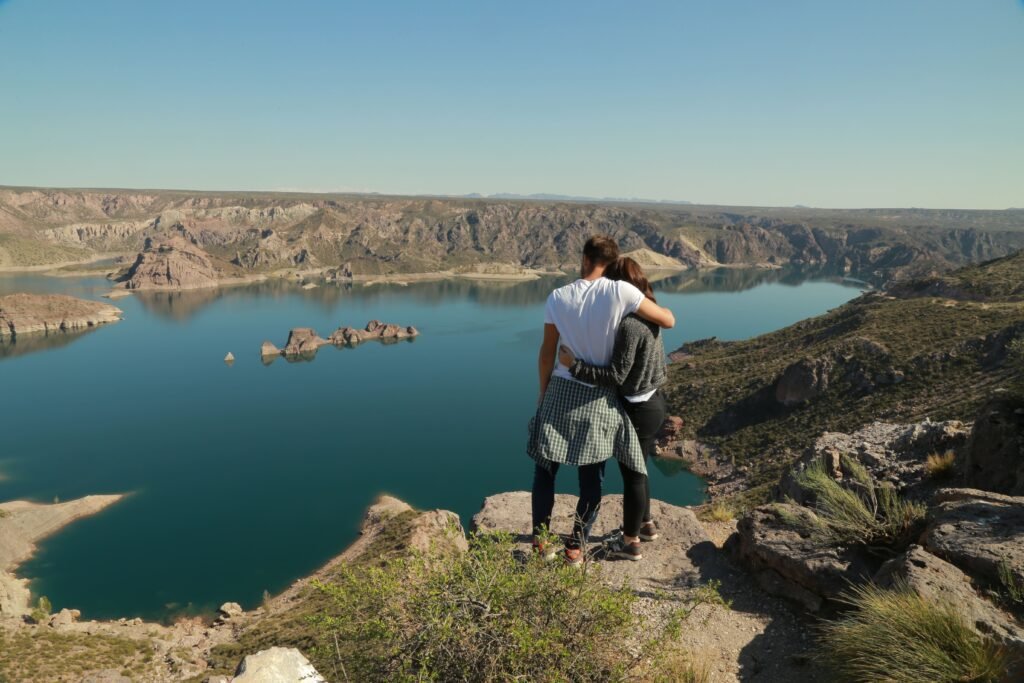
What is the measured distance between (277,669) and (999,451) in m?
8.89

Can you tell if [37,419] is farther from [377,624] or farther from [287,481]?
[377,624]

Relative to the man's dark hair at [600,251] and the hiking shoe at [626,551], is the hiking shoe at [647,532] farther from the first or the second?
the man's dark hair at [600,251]

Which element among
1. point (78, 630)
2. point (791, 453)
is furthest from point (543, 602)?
point (791, 453)

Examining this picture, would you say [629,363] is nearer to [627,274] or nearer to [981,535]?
[627,274]

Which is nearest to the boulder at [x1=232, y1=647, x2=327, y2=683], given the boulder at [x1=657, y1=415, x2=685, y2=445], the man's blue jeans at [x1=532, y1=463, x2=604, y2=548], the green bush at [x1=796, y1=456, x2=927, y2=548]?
the man's blue jeans at [x1=532, y1=463, x2=604, y2=548]

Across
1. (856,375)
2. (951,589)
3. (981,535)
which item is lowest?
(856,375)

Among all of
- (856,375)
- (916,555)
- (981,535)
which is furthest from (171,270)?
(981,535)

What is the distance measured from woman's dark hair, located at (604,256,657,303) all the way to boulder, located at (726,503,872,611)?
9.58 feet

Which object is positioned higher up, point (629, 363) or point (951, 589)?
point (629, 363)

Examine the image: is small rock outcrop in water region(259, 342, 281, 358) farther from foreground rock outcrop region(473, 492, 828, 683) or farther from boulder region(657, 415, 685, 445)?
foreground rock outcrop region(473, 492, 828, 683)

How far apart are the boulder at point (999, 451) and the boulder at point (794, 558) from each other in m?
3.22

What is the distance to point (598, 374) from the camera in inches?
163

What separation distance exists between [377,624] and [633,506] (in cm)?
272

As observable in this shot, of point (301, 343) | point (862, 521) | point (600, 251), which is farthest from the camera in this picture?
point (301, 343)
